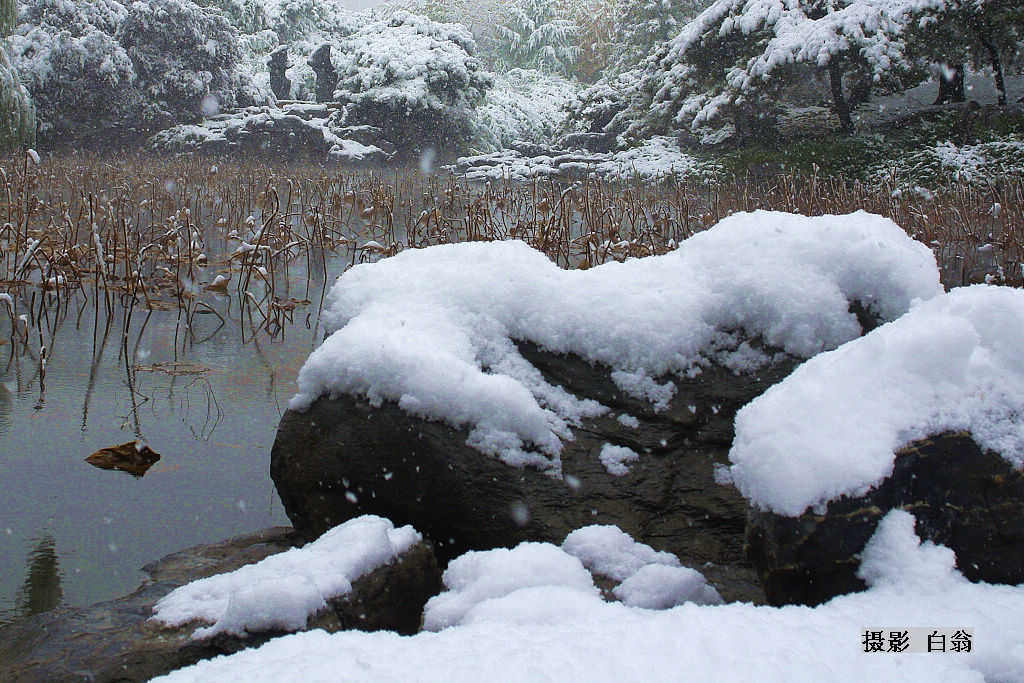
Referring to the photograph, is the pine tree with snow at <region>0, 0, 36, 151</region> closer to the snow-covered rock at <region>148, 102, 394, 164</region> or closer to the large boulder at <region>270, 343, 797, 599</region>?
the large boulder at <region>270, 343, 797, 599</region>

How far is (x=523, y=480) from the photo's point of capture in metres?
2.14

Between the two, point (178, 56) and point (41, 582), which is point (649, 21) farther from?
point (41, 582)

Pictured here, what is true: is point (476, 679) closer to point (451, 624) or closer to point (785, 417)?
point (451, 624)

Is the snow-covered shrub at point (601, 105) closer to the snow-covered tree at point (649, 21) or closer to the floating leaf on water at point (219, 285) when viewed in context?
the snow-covered tree at point (649, 21)

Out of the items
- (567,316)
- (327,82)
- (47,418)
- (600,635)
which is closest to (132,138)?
(327,82)

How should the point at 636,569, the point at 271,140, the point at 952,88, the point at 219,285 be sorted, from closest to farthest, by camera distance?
the point at 636,569, the point at 219,285, the point at 952,88, the point at 271,140

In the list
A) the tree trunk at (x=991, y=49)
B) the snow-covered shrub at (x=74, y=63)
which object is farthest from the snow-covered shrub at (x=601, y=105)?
the snow-covered shrub at (x=74, y=63)

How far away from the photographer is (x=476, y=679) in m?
1.18

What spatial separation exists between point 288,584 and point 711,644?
0.85 metres

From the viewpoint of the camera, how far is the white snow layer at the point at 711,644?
1216 mm

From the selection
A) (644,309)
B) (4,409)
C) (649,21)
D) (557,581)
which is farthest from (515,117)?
(557,581)

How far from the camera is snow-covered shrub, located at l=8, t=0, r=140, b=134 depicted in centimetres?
1497

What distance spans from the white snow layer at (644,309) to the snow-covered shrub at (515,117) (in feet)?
50.8

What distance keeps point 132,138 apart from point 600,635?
17.3 m
